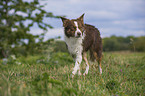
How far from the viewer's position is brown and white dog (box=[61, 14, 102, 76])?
15.6ft

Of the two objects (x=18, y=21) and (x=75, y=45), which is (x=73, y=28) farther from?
(x=18, y=21)

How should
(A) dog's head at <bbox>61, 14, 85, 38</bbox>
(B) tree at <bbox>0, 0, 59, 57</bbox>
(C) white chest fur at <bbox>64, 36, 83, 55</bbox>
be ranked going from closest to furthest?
(A) dog's head at <bbox>61, 14, 85, 38</bbox>
(C) white chest fur at <bbox>64, 36, 83, 55</bbox>
(B) tree at <bbox>0, 0, 59, 57</bbox>

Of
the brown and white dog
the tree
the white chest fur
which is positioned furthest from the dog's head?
the tree

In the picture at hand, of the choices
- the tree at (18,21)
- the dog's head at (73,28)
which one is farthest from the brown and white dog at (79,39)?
the tree at (18,21)

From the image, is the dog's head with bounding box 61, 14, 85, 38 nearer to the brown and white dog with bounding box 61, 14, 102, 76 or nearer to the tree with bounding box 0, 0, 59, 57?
the brown and white dog with bounding box 61, 14, 102, 76

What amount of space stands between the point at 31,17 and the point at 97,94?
9.51 metres

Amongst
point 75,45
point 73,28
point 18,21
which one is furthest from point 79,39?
point 18,21

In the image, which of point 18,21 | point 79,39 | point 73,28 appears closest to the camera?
point 73,28

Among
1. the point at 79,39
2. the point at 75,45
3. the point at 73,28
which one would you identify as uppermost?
the point at 73,28

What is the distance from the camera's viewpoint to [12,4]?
453 inches

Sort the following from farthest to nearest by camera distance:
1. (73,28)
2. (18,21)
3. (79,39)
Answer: (18,21) < (79,39) < (73,28)

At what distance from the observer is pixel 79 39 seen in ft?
16.6

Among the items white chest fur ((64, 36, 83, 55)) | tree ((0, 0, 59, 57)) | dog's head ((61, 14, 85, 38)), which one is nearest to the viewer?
dog's head ((61, 14, 85, 38))

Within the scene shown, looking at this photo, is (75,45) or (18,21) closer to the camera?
(75,45)
